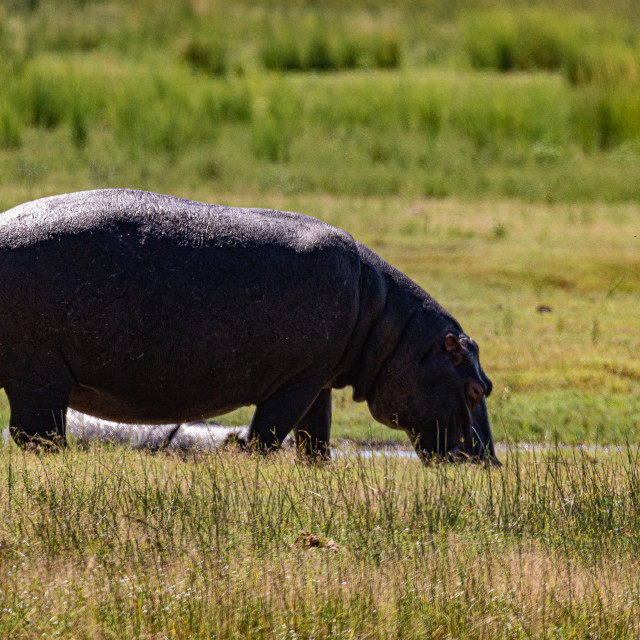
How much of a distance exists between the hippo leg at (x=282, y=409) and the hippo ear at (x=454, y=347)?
89 cm

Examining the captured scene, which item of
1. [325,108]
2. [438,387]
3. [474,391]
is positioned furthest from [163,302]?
[325,108]

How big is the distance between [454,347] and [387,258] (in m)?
9.08

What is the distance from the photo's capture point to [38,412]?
282 inches

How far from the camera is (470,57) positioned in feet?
101

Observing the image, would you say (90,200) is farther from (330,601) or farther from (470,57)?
(470,57)

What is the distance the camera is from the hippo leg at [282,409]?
7.75m

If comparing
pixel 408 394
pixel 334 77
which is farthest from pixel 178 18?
pixel 408 394

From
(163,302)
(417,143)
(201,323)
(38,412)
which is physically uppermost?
(163,302)

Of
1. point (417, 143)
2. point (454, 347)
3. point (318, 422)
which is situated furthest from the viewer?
point (417, 143)

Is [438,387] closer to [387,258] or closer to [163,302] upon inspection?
[163,302]

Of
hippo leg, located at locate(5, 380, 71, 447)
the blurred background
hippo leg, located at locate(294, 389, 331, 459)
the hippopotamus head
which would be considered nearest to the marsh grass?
hippo leg, located at locate(5, 380, 71, 447)

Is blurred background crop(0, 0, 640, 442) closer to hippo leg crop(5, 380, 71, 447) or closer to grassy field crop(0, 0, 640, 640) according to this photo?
grassy field crop(0, 0, 640, 640)

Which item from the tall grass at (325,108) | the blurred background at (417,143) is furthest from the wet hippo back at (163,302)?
the tall grass at (325,108)

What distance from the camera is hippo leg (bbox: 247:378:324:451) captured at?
7754mm
